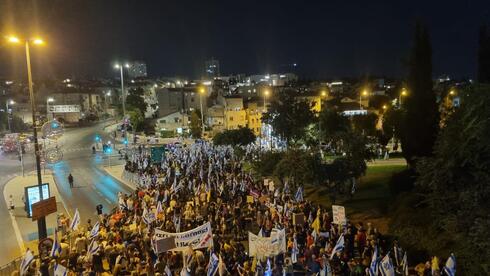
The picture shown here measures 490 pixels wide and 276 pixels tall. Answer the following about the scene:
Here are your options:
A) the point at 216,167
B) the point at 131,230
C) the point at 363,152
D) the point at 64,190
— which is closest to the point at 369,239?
the point at 131,230

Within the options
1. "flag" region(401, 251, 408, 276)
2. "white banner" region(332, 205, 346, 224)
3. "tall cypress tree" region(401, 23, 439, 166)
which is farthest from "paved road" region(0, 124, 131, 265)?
"tall cypress tree" region(401, 23, 439, 166)

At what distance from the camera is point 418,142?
21.2m

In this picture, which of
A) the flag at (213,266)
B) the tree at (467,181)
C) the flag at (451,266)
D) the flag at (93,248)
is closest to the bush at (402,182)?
the tree at (467,181)

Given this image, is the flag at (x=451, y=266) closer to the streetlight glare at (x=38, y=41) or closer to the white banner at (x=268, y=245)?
the white banner at (x=268, y=245)

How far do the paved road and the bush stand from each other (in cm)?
1660

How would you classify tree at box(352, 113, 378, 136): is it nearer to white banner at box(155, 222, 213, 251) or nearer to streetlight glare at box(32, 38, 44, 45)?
white banner at box(155, 222, 213, 251)

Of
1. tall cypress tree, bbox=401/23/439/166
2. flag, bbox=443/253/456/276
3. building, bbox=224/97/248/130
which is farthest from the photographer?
building, bbox=224/97/248/130

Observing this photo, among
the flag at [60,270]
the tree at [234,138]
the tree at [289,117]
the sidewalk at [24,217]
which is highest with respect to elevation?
the tree at [289,117]

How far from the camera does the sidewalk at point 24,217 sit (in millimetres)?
21644

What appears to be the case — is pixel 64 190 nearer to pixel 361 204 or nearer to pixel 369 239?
pixel 361 204

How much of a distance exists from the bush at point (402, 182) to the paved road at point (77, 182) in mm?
16600

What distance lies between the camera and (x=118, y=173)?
4238cm

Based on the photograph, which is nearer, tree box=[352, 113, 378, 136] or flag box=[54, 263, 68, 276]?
flag box=[54, 263, 68, 276]

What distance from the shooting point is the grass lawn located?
2136 centimetres
